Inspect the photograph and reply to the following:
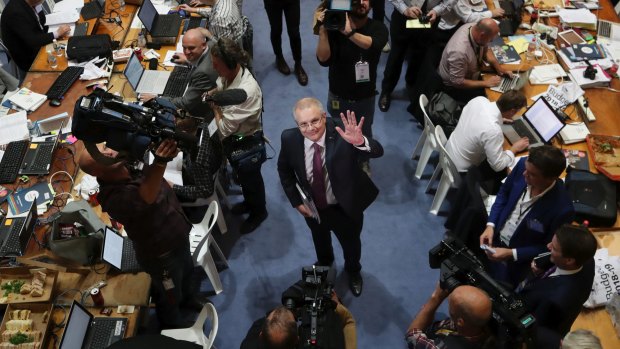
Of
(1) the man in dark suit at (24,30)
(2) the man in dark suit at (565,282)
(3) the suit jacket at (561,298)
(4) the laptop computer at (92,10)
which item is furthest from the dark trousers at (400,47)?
(1) the man in dark suit at (24,30)

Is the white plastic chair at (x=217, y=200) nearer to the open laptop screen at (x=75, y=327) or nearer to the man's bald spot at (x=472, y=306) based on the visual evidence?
the open laptop screen at (x=75, y=327)

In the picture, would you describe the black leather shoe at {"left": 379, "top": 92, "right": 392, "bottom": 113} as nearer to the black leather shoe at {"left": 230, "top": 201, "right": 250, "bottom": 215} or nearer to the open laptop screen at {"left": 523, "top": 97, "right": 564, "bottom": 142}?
the open laptop screen at {"left": 523, "top": 97, "right": 564, "bottom": 142}

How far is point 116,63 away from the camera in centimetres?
524

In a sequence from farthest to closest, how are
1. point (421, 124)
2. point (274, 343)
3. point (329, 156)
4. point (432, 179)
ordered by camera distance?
1. point (421, 124)
2. point (432, 179)
3. point (329, 156)
4. point (274, 343)

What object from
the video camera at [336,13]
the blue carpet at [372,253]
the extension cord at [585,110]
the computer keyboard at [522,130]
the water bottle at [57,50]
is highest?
the video camera at [336,13]

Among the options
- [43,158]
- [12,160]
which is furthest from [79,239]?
[12,160]

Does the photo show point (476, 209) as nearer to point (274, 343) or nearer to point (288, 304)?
point (288, 304)

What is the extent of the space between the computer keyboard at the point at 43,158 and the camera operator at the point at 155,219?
138 cm

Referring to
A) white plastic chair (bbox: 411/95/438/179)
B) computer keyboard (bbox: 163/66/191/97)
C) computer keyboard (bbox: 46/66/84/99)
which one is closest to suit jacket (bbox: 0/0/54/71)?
computer keyboard (bbox: 46/66/84/99)

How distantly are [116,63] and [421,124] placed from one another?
10.5ft

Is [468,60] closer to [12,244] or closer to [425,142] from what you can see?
[425,142]

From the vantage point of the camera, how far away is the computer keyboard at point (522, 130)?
439cm

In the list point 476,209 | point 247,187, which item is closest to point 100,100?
point 247,187

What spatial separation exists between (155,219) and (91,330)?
2.82 feet
